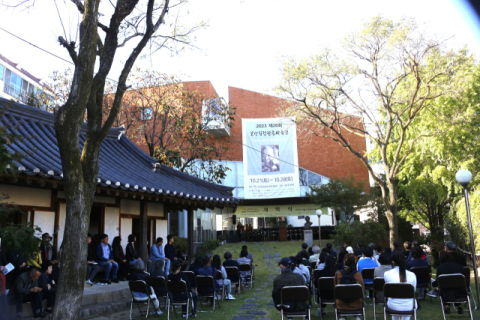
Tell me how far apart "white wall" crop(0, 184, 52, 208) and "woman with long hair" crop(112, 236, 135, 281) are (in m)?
1.94

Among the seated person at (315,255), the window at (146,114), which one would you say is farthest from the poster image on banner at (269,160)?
the seated person at (315,255)

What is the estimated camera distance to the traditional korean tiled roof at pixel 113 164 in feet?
25.2

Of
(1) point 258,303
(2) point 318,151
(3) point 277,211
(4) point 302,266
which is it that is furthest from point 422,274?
(2) point 318,151

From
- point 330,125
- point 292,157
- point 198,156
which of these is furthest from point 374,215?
point 198,156

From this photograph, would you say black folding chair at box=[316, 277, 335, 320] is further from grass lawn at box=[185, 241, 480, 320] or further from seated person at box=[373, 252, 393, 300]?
seated person at box=[373, 252, 393, 300]

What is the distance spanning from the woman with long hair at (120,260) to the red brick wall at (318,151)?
1948cm

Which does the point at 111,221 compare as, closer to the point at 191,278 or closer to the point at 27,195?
the point at 27,195

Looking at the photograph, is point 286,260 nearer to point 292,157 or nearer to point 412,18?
point 412,18

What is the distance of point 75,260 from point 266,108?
27.2 m

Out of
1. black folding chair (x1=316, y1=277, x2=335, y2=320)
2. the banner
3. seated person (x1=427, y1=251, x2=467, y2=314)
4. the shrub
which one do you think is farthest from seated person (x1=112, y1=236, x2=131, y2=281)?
the banner

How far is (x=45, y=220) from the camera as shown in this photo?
8.71 metres

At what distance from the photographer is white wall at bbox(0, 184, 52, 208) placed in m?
7.93

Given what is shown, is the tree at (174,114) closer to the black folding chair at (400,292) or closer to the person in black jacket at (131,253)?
the person in black jacket at (131,253)

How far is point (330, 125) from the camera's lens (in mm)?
16141
